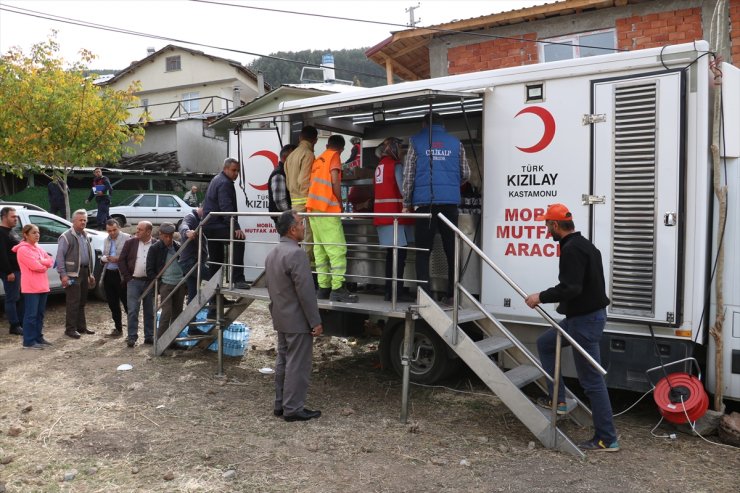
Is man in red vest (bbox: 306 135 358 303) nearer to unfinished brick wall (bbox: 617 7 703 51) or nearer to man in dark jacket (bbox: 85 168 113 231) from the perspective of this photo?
unfinished brick wall (bbox: 617 7 703 51)

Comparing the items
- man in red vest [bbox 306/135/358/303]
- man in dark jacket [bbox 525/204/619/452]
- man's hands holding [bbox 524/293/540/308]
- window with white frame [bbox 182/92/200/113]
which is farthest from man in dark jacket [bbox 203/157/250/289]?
window with white frame [bbox 182/92/200/113]

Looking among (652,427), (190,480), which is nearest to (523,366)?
(652,427)

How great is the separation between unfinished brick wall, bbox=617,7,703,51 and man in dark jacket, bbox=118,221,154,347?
964cm

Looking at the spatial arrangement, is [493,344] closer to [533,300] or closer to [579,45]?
[533,300]

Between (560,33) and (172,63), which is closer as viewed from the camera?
(560,33)

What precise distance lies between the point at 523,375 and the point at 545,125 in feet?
7.24

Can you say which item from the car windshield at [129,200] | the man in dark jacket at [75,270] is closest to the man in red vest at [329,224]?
the man in dark jacket at [75,270]

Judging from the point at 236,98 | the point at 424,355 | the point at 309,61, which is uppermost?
the point at 309,61

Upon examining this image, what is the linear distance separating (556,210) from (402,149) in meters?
2.18

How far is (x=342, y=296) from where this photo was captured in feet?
21.5

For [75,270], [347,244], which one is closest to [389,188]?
[347,244]

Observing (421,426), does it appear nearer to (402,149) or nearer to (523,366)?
(523,366)

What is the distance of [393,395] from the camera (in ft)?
22.4

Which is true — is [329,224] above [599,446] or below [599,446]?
above
